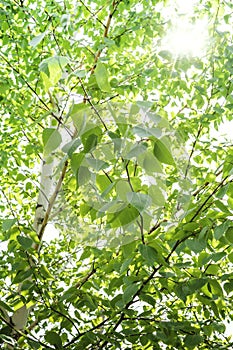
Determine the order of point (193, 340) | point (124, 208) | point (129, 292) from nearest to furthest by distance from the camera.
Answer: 1. point (124, 208)
2. point (129, 292)
3. point (193, 340)

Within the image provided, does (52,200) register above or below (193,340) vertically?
above

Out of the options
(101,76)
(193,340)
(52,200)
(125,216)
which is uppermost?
(52,200)

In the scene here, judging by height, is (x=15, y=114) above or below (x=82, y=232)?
above

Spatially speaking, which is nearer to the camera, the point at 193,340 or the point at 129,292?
the point at 129,292

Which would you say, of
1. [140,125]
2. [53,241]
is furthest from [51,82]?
[53,241]

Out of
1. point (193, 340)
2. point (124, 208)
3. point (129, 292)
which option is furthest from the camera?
point (193, 340)

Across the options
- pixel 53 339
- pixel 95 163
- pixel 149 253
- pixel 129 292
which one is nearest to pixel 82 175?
pixel 95 163

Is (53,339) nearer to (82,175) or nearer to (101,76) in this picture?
(82,175)

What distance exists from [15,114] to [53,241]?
4.66 ft

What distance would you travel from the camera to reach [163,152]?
2.48 feet

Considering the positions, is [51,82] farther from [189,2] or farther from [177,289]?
[189,2]

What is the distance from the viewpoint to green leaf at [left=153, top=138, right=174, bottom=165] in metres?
0.75

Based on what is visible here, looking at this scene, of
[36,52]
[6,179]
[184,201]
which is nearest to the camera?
[184,201]

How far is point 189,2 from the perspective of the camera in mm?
2395
